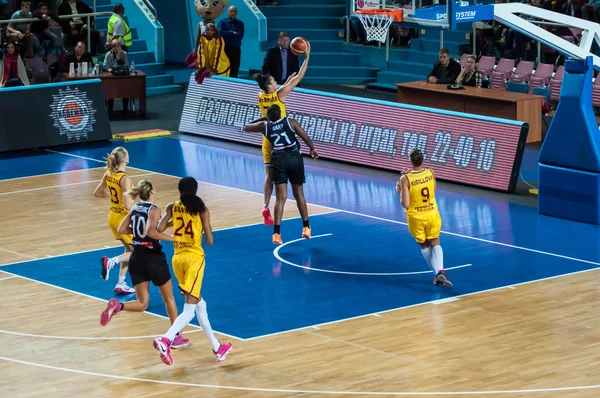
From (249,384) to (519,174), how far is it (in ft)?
34.2

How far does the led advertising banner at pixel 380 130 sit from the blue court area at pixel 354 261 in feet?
2.48

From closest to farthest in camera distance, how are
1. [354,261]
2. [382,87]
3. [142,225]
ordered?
[142,225] < [354,261] < [382,87]

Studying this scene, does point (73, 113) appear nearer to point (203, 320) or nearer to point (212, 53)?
point (212, 53)

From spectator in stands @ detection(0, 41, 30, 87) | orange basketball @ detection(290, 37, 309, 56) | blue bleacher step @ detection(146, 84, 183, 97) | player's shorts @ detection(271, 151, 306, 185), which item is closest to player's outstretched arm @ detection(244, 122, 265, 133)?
player's shorts @ detection(271, 151, 306, 185)

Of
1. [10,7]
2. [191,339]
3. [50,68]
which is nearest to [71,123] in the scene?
[50,68]

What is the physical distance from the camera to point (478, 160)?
63.7ft

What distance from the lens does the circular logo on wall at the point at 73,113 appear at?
74.6ft

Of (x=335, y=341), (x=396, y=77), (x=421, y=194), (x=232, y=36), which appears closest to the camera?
(x=335, y=341)

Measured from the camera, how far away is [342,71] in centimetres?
3048

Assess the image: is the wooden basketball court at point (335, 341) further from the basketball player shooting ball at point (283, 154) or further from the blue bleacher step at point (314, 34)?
the blue bleacher step at point (314, 34)

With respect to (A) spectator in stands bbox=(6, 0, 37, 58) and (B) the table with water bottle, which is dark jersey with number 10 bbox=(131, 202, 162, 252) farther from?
(A) spectator in stands bbox=(6, 0, 37, 58)

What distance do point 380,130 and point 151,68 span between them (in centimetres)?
1027

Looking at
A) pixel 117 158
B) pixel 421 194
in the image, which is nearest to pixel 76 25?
pixel 117 158

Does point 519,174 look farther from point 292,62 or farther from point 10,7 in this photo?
point 10,7
